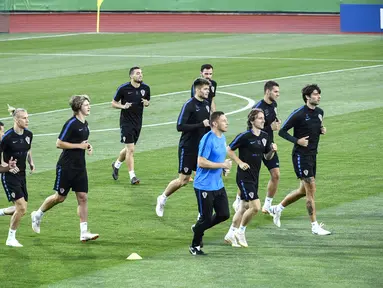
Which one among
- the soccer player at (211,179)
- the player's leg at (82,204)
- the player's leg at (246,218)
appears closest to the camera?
the soccer player at (211,179)

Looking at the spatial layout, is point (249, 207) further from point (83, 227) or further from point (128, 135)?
point (128, 135)

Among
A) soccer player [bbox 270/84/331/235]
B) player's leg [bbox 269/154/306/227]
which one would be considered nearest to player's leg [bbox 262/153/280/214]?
player's leg [bbox 269/154/306/227]

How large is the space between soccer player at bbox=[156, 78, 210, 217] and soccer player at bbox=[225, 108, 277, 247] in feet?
5.99

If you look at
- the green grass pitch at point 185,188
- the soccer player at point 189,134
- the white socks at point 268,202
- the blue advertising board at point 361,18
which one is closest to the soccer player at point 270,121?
the white socks at point 268,202

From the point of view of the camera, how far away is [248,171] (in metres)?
15.3

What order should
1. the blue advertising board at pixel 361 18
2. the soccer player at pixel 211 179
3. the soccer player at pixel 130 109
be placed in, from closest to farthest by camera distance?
the soccer player at pixel 211 179, the soccer player at pixel 130 109, the blue advertising board at pixel 361 18

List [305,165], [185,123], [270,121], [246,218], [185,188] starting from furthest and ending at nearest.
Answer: [185,188] → [270,121] → [185,123] → [305,165] → [246,218]

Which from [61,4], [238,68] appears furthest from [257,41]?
[61,4]

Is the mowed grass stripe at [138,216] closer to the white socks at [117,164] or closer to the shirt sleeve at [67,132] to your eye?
the white socks at [117,164]

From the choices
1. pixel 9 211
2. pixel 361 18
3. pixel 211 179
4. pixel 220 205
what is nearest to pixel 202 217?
pixel 220 205

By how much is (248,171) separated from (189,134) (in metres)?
2.48

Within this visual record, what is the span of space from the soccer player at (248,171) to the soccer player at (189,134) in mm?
1827

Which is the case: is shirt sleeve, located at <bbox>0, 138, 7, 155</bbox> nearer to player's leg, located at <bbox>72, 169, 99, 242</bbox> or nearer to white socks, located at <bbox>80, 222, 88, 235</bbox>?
player's leg, located at <bbox>72, 169, 99, 242</bbox>

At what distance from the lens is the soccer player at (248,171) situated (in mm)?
15211
